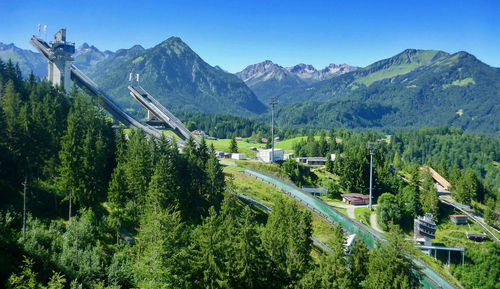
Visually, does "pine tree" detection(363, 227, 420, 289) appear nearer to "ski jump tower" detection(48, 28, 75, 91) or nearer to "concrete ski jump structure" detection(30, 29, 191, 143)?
"concrete ski jump structure" detection(30, 29, 191, 143)

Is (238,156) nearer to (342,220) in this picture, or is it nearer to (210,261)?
(342,220)

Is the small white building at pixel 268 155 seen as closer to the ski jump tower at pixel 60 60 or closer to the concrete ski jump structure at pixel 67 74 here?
the concrete ski jump structure at pixel 67 74

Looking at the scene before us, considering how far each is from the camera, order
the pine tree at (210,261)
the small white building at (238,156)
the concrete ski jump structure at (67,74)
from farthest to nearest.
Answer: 1. the small white building at (238,156)
2. the concrete ski jump structure at (67,74)
3. the pine tree at (210,261)

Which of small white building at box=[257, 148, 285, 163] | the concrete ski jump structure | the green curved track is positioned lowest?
the green curved track

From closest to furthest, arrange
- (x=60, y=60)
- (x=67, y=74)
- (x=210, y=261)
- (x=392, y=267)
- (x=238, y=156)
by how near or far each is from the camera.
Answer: (x=210, y=261) < (x=392, y=267) < (x=60, y=60) < (x=67, y=74) < (x=238, y=156)

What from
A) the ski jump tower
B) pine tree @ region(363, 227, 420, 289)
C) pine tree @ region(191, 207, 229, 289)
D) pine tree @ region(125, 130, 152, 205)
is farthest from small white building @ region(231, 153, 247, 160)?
pine tree @ region(191, 207, 229, 289)

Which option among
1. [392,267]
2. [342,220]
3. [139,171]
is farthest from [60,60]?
[392,267]

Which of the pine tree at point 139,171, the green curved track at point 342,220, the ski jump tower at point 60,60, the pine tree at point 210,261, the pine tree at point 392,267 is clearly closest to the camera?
the pine tree at point 210,261

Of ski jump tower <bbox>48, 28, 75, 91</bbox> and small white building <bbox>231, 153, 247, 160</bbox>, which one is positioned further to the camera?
small white building <bbox>231, 153, 247, 160</bbox>

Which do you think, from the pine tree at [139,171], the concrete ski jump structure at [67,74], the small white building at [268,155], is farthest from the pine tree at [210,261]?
the small white building at [268,155]

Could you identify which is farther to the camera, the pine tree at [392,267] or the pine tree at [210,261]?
the pine tree at [392,267]
